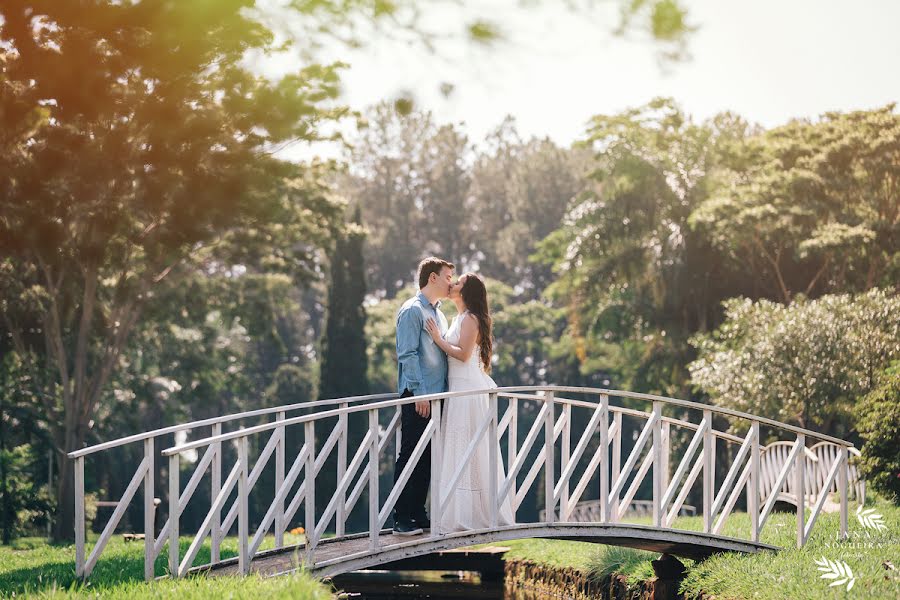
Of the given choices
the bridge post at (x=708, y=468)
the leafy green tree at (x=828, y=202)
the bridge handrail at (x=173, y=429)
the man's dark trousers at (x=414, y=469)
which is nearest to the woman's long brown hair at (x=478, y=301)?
the man's dark trousers at (x=414, y=469)

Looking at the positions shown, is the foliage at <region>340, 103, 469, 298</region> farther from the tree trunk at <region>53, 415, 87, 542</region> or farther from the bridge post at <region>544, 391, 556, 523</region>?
the bridge post at <region>544, 391, 556, 523</region>

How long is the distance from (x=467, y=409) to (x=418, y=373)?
0.53 metres

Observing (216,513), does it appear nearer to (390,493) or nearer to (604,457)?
(390,493)

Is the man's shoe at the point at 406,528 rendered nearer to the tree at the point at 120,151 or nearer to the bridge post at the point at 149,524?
the bridge post at the point at 149,524

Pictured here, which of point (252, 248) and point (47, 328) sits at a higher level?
point (252, 248)

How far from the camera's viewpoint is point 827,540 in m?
Answer: 11.6

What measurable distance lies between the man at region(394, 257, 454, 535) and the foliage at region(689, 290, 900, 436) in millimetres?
13105

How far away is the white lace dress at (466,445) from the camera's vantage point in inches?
390

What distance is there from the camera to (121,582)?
29.2ft

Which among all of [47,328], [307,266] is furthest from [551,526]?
[307,266]

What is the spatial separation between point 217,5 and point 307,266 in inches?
615

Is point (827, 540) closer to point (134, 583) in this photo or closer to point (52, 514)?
point (134, 583)

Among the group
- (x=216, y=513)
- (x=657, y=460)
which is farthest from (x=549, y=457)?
(x=216, y=513)

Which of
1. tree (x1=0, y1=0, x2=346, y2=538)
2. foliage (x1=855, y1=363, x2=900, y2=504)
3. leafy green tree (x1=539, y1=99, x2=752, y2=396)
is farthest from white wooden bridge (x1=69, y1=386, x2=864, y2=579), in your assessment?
leafy green tree (x1=539, y1=99, x2=752, y2=396)
